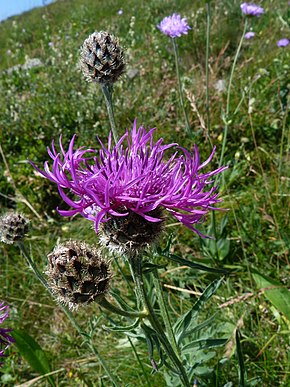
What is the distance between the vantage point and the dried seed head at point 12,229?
5.83 ft

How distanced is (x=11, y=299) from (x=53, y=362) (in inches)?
23.8

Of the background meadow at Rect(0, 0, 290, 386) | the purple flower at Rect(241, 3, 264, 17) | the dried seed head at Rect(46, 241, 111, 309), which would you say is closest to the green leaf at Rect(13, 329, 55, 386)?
the background meadow at Rect(0, 0, 290, 386)

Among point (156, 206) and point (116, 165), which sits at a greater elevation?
point (116, 165)

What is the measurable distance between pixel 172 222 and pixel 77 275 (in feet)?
5.65

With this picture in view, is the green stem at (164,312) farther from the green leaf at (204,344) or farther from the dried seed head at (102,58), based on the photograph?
the dried seed head at (102,58)

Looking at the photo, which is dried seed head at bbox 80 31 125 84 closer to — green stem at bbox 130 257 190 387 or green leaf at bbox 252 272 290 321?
green stem at bbox 130 257 190 387

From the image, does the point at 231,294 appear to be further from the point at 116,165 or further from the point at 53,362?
the point at 116,165

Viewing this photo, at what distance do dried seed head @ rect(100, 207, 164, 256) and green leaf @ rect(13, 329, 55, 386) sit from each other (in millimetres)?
1142

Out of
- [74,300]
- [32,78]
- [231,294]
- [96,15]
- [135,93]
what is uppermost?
[96,15]

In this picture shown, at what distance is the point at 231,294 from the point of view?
2.28 m

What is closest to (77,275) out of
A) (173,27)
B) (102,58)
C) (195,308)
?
(195,308)

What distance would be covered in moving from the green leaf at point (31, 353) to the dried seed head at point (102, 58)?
4.02 ft

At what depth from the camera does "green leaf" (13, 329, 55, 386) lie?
206cm

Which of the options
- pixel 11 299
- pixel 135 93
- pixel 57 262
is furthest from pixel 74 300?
pixel 135 93
